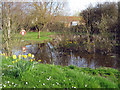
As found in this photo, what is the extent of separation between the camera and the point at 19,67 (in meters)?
2.89

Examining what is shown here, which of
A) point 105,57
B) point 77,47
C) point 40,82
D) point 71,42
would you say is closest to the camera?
point 40,82

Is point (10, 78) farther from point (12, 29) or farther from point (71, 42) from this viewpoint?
point (71, 42)

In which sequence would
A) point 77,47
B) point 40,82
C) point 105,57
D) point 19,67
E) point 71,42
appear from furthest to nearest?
point 71,42
point 77,47
point 105,57
point 19,67
point 40,82

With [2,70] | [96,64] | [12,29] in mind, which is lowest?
[96,64]

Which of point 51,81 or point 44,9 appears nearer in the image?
point 51,81

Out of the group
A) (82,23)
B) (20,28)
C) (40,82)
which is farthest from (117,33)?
(40,82)

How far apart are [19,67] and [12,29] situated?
8.04 feet

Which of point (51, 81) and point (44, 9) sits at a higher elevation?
point (44, 9)

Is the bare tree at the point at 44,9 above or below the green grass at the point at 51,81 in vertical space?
above

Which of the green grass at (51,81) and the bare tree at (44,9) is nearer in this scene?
the green grass at (51,81)

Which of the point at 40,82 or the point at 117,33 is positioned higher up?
the point at 117,33

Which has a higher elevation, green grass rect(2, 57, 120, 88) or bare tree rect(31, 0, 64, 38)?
bare tree rect(31, 0, 64, 38)

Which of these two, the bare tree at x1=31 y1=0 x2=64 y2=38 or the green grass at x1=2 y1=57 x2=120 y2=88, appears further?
the bare tree at x1=31 y1=0 x2=64 y2=38

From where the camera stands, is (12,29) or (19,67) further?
(12,29)
